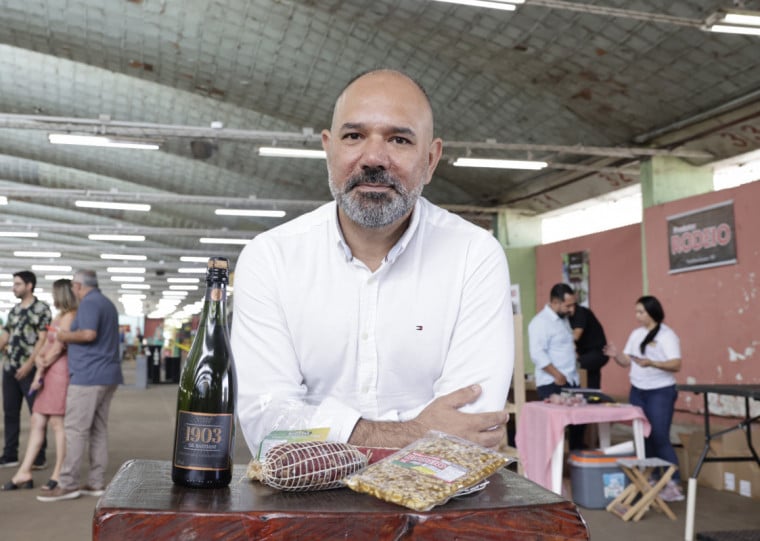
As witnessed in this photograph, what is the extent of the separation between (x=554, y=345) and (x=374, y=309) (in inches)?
167

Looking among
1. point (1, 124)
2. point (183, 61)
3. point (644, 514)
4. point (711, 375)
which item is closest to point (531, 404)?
point (644, 514)

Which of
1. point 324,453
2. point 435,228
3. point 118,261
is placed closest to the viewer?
point 324,453

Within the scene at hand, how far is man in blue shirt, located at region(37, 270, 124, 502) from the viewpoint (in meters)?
4.43

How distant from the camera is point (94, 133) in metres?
9.14

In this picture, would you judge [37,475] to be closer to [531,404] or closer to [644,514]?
[531,404]

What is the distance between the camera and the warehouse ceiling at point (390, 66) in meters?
6.98

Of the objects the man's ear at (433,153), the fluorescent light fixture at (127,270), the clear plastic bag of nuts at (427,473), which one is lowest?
the clear plastic bag of nuts at (427,473)

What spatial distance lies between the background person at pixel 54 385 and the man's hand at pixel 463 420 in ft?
13.3

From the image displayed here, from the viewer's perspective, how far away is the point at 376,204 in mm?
1243

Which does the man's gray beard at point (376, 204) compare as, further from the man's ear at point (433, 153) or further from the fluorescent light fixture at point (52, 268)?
the fluorescent light fixture at point (52, 268)

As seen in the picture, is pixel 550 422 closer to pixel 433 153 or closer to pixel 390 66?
pixel 433 153

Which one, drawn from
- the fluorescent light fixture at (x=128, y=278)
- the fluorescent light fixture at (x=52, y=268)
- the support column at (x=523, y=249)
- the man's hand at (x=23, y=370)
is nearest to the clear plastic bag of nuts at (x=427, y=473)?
the man's hand at (x=23, y=370)

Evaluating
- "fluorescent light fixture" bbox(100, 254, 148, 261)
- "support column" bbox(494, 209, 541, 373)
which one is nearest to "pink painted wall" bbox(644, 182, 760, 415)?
"support column" bbox(494, 209, 541, 373)

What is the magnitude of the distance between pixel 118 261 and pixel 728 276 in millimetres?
19683
